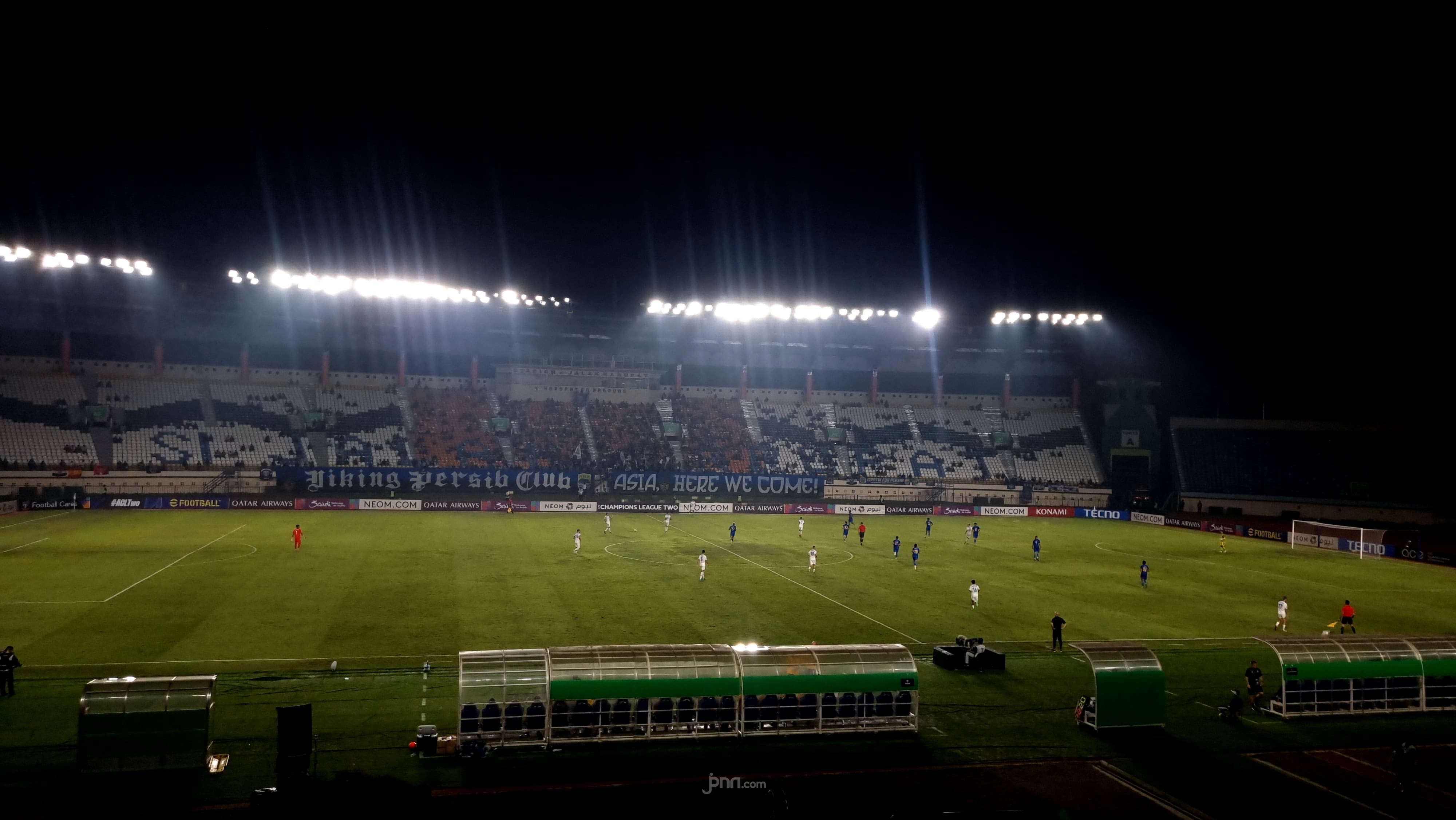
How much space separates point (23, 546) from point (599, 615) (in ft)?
95.7

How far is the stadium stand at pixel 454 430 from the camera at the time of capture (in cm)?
6600

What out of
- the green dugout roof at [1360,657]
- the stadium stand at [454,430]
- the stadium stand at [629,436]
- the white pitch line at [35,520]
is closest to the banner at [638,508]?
the stadium stand at [629,436]

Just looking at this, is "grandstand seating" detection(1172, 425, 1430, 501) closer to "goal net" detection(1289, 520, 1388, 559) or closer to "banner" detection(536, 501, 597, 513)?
"goal net" detection(1289, 520, 1388, 559)

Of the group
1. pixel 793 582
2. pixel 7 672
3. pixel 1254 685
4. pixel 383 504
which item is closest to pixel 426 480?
pixel 383 504

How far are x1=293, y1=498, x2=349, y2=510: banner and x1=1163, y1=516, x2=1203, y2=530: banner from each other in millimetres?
61678

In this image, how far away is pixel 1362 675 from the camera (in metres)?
18.2

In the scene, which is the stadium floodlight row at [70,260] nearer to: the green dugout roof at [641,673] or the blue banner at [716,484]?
the blue banner at [716,484]

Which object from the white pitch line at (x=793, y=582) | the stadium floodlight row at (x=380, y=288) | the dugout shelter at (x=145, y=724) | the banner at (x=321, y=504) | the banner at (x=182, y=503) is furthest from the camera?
the stadium floodlight row at (x=380, y=288)

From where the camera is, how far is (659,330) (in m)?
77.4

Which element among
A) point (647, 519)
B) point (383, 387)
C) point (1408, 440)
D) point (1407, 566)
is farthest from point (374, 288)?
point (1408, 440)

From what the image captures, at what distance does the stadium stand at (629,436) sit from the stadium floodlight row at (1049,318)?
1259 inches

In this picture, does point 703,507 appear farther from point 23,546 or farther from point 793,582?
point 23,546

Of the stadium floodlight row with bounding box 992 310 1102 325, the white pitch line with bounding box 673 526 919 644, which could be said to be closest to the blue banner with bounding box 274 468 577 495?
the white pitch line with bounding box 673 526 919 644

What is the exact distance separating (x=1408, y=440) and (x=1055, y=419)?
27274 mm
